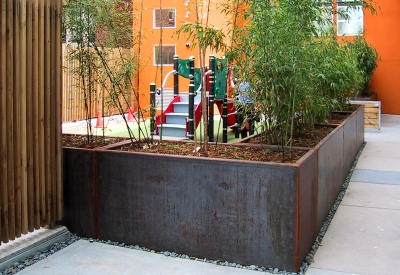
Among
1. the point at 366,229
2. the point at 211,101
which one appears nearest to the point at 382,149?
the point at 211,101

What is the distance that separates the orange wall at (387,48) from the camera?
15.0m

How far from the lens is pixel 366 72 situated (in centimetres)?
1372

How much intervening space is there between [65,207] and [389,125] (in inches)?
436

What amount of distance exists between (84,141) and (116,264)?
1.83m

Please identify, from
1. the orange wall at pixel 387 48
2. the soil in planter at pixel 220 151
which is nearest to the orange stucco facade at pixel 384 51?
the orange wall at pixel 387 48

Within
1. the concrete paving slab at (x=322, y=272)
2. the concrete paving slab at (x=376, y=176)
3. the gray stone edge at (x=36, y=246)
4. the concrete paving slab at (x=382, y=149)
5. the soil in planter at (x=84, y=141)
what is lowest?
the concrete paving slab at (x=322, y=272)

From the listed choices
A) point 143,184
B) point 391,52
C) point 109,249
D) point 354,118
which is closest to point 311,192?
point 143,184

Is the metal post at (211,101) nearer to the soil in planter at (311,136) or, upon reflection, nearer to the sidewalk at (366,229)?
the soil in planter at (311,136)

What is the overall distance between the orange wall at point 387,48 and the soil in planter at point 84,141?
1187 centimetres

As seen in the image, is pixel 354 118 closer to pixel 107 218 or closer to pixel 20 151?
pixel 107 218

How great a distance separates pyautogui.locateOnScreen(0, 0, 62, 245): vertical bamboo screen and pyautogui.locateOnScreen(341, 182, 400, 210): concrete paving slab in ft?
10.9

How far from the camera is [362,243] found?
4297 millimetres

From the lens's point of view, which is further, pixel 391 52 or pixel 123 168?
pixel 391 52

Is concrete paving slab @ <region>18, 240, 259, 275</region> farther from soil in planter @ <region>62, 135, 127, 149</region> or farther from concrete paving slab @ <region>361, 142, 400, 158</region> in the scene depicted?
concrete paving slab @ <region>361, 142, 400, 158</region>
